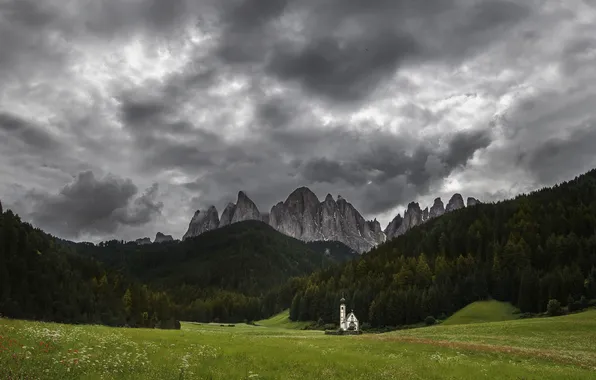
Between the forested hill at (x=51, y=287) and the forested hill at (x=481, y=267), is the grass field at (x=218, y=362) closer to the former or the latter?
the forested hill at (x=51, y=287)

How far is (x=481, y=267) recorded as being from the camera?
13725cm

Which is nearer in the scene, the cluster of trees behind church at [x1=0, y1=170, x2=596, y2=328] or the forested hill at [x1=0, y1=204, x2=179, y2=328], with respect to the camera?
the forested hill at [x1=0, y1=204, x2=179, y2=328]

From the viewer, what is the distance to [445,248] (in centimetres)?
17350

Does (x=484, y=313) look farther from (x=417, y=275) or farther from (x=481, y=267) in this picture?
(x=417, y=275)

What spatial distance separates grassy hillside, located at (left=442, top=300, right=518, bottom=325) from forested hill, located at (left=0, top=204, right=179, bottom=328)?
8203 centimetres

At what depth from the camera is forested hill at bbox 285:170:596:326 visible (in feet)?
384

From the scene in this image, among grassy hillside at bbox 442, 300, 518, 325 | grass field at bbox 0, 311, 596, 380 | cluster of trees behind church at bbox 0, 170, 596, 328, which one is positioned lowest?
grass field at bbox 0, 311, 596, 380

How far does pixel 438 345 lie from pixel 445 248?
5356 inches

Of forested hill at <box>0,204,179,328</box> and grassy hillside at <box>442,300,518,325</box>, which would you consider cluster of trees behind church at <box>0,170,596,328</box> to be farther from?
grassy hillside at <box>442,300,518,325</box>

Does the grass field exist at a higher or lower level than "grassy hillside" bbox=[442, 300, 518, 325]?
lower

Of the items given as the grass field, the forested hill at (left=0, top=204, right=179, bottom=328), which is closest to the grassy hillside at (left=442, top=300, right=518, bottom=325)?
the grass field

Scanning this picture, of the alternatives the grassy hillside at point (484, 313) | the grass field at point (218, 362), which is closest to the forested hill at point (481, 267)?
the grassy hillside at point (484, 313)

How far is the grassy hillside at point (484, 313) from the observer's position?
363 ft

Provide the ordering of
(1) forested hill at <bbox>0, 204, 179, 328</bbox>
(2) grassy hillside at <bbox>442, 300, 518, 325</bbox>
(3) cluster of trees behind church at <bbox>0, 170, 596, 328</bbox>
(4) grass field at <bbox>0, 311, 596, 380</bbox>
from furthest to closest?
(2) grassy hillside at <bbox>442, 300, 518, 325</bbox> < (3) cluster of trees behind church at <bbox>0, 170, 596, 328</bbox> < (1) forested hill at <bbox>0, 204, 179, 328</bbox> < (4) grass field at <bbox>0, 311, 596, 380</bbox>
